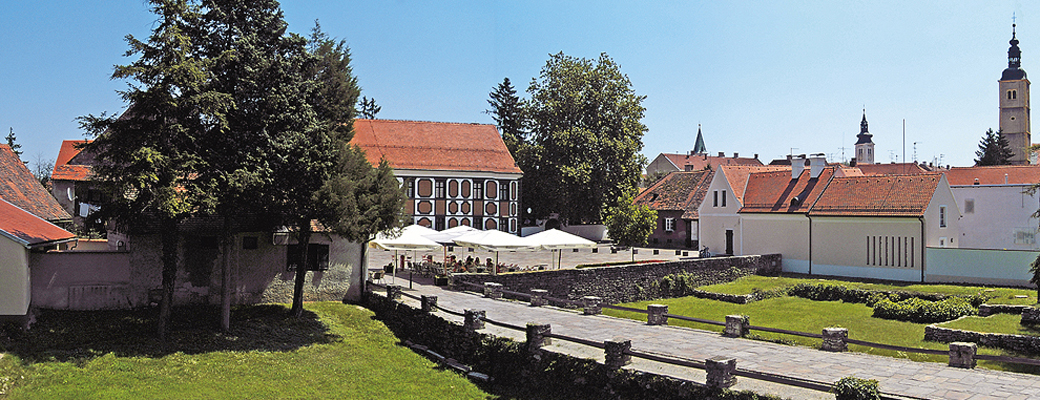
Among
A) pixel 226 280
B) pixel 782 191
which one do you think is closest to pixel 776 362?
pixel 226 280

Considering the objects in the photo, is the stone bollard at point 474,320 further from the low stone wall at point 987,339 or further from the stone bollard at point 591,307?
the low stone wall at point 987,339

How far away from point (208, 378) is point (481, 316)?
668 cm

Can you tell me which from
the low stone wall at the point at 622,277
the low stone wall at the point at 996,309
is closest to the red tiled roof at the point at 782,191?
the low stone wall at the point at 622,277

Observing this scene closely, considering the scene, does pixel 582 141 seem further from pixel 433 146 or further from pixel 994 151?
pixel 994 151

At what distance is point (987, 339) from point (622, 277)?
15.2 metres

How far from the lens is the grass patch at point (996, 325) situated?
2133 cm

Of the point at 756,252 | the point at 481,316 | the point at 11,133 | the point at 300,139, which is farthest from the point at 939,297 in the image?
the point at 11,133

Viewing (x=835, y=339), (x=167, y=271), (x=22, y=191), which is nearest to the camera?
(x=835, y=339)

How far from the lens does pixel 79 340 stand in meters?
18.1

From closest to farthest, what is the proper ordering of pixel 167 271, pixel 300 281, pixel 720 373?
pixel 720 373
pixel 167 271
pixel 300 281

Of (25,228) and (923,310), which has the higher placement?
(25,228)

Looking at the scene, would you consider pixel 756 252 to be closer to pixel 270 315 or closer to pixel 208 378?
pixel 270 315

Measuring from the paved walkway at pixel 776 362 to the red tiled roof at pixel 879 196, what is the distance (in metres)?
20.2

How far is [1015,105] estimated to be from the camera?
95938 millimetres
